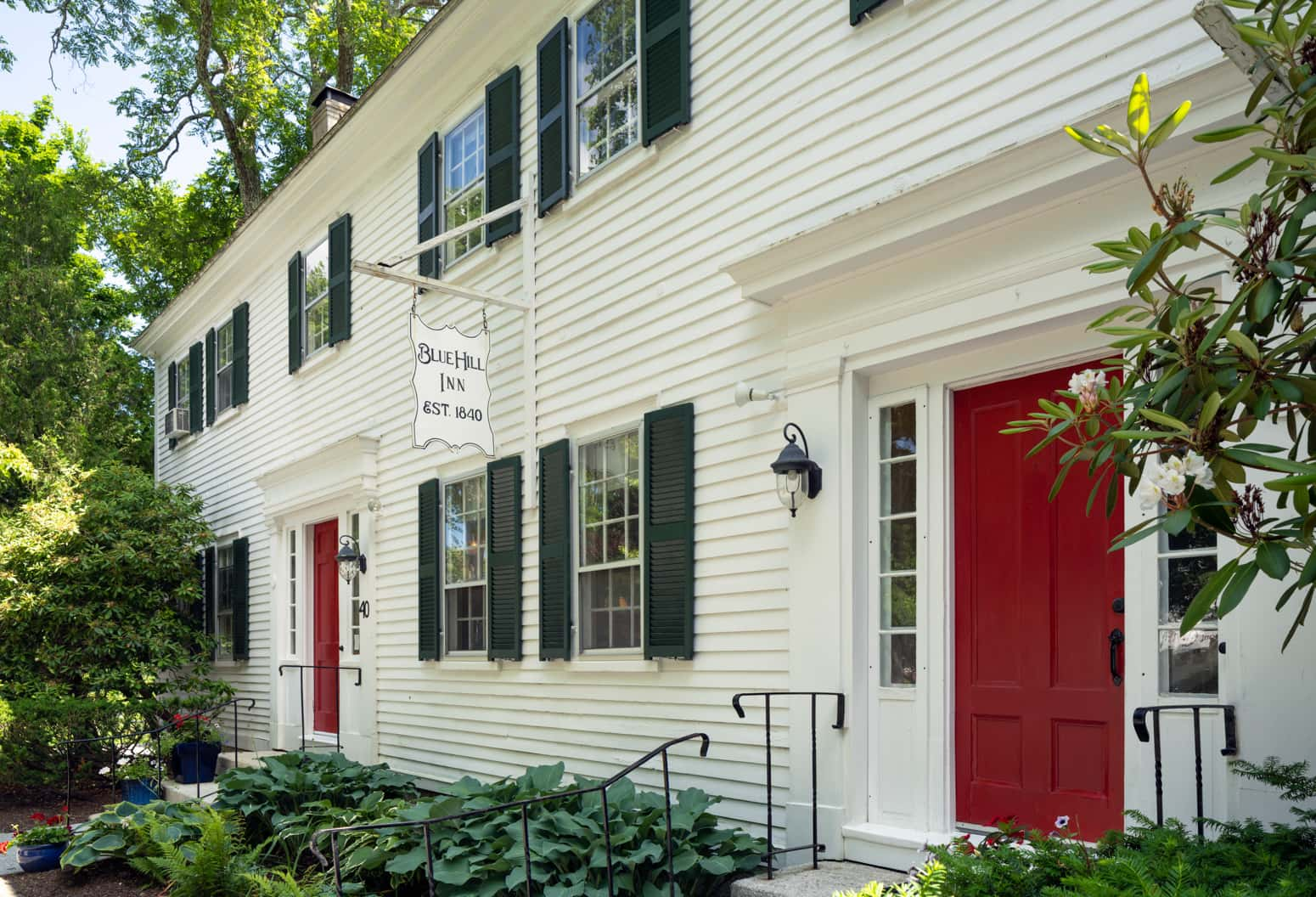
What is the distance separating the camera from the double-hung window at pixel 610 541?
735cm

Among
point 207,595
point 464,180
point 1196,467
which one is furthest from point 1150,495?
point 207,595

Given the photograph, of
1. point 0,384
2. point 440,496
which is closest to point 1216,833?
point 440,496

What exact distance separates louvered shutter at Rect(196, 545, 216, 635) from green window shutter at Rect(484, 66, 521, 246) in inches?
331

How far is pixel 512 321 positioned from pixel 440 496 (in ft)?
6.04

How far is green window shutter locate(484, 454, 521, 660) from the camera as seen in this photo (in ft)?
27.7

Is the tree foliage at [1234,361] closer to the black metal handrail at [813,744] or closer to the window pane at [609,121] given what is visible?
the black metal handrail at [813,744]

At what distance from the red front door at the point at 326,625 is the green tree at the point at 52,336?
7.45 meters

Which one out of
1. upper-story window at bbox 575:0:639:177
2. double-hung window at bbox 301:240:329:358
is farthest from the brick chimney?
upper-story window at bbox 575:0:639:177

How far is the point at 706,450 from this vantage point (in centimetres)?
666

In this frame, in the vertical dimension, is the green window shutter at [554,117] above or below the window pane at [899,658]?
above

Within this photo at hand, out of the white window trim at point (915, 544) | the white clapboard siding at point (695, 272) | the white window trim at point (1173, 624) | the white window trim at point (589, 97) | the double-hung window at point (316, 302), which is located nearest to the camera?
the white window trim at point (1173, 624)

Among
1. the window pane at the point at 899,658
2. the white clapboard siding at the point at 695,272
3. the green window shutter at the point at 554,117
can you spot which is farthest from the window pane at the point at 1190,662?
the green window shutter at the point at 554,117

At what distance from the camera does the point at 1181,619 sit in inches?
170

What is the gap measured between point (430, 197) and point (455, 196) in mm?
386
